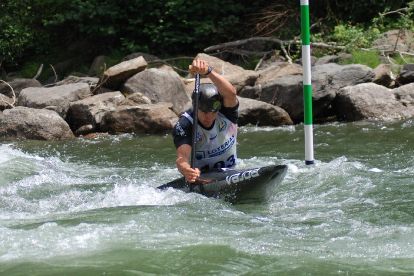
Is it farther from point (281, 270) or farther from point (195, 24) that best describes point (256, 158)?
point (195, 24)

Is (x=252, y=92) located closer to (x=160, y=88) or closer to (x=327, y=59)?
(x=160, y=88)

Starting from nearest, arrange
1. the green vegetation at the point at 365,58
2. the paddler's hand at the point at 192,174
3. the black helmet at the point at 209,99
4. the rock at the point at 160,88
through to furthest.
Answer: the paddler's hand at the point at 192,174
the black helmet at the point at 209,99
the rock at the point at 160,88
the green vegetation at the point at 365,58

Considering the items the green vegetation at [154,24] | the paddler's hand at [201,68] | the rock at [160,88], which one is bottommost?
the rock at [160,88]

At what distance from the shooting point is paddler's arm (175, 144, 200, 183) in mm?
4855

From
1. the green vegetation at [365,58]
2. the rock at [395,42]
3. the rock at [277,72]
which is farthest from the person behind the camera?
the rock at [395,42]

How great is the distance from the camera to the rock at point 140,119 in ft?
32.6

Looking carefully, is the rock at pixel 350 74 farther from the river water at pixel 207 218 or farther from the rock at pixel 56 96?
the rock at pixel 56 96

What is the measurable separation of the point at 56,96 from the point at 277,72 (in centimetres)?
423

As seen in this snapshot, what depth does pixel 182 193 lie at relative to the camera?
→ 5332 millimetres

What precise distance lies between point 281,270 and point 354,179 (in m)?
2.90

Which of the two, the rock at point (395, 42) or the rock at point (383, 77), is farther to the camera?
the rock at point (395, 42)

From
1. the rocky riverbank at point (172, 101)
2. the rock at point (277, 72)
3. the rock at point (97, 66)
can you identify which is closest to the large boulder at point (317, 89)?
the rocky riverbank at point (172, 101)

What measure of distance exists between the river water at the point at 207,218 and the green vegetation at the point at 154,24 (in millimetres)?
6859

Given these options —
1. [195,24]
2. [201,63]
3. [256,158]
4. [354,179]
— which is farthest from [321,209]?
[195,24]
